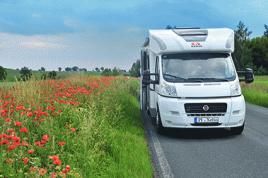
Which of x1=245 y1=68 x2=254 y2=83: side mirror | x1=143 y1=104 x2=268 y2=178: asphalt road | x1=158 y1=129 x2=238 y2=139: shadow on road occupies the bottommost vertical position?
x1=158 y1=129 x2=238 y2=139: shadow on road

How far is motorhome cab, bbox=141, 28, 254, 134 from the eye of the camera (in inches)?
418

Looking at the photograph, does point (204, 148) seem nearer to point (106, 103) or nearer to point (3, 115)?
point (106, 103)

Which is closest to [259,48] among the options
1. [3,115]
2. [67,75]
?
[67,75]

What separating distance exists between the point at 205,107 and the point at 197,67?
1.34 m

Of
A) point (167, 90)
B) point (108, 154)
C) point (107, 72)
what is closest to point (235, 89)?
point (167, 90)

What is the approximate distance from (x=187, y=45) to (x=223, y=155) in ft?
13.1

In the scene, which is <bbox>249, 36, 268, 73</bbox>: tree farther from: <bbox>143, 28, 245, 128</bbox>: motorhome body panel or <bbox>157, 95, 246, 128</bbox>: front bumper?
<bbox>157, 95, 246, 128</bbox>: front bumper

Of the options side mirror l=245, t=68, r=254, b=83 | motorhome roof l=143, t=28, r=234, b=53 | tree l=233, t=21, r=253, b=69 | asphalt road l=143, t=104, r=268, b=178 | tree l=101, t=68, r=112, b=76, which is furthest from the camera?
tree l=233, t=21, r=253, b=69

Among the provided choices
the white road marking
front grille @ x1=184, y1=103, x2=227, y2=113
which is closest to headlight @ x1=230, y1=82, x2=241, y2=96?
front grille @ x1=184, y1=103, x2=227, y2=113

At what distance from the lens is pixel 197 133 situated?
11.8 m

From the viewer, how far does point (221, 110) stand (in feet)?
34.9

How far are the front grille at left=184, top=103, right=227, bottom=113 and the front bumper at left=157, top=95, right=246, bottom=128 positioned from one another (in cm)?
8

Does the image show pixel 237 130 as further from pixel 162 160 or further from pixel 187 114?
pixel 162 160

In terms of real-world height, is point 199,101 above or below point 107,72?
below
